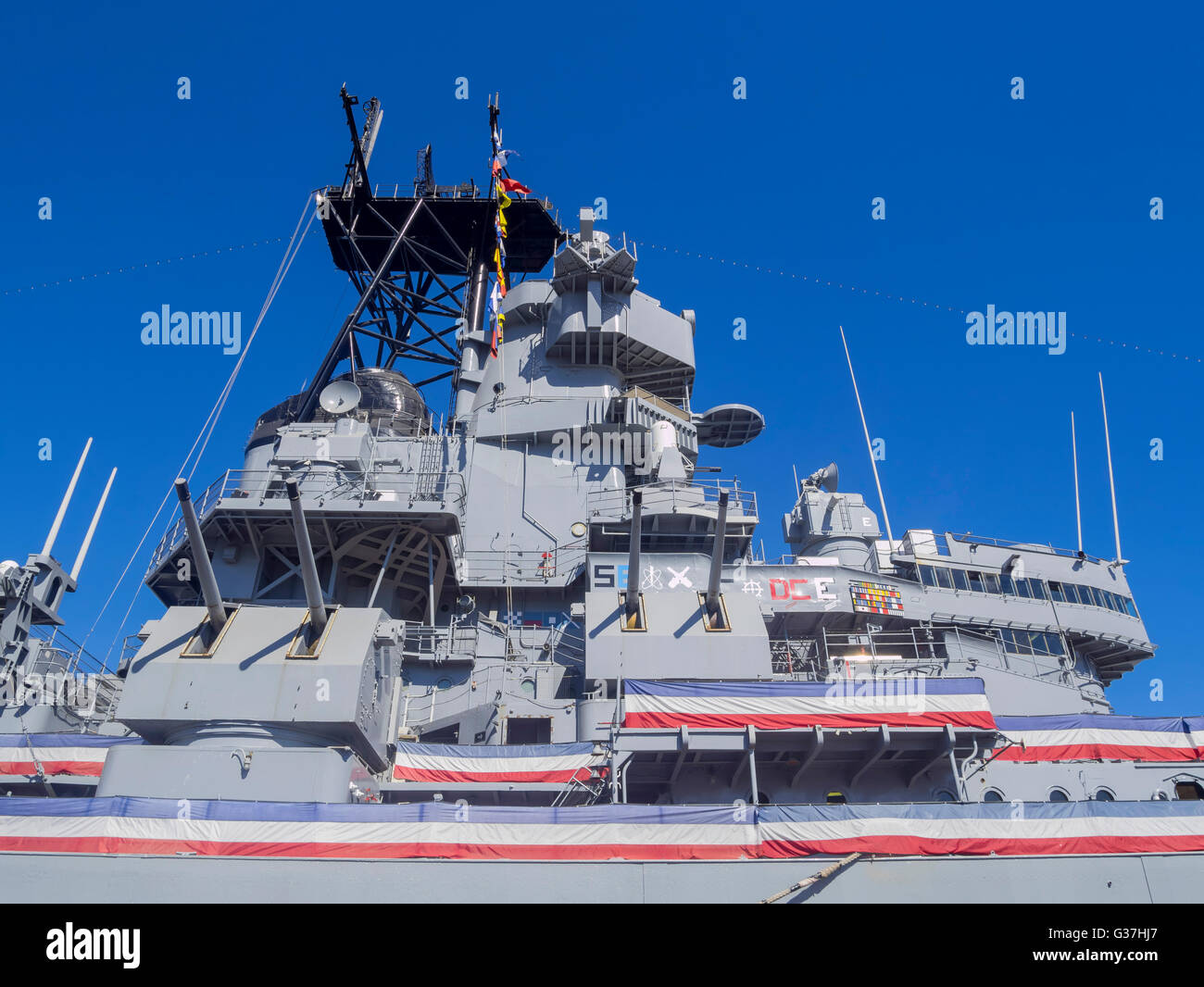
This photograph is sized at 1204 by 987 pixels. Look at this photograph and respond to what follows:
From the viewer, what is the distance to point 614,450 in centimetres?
2219

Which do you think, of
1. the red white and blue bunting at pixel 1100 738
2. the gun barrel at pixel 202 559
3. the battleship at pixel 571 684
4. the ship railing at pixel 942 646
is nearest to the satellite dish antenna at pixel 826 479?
the battleship at pixel 571 684

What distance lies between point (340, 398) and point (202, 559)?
9.84m

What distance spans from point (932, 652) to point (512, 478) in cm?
1174

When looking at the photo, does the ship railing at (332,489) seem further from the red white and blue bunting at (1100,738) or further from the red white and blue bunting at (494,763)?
the red white and blue bunting at (1100,738)

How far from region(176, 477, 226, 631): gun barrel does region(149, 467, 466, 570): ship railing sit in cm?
454

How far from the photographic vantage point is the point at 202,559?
39.5 ft

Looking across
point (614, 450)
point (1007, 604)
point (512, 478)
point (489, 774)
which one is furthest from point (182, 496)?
point (1007, 604)

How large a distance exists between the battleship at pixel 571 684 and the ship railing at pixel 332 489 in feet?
0.42

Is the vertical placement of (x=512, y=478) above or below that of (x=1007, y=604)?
above

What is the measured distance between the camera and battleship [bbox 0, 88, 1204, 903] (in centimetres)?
953

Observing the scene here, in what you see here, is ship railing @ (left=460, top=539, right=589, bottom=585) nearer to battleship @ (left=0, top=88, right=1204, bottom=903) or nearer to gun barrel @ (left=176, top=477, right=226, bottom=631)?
battleship @ (left=0, top=88, right=1204, bottom=903)

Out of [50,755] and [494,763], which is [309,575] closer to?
[494,763]

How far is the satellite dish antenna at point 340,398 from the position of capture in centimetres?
2095
